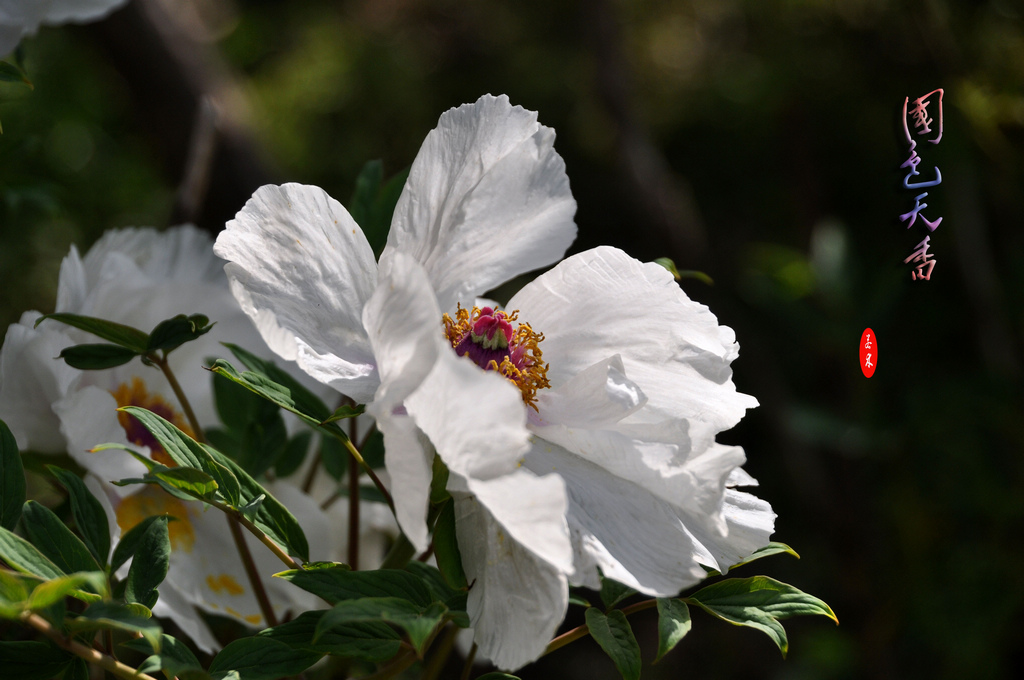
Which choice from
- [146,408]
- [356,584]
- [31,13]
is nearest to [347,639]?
[356,584]

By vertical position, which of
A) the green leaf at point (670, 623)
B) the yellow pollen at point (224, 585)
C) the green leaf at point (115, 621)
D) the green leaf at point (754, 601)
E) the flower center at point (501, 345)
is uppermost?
the flower center at point (501, 345)

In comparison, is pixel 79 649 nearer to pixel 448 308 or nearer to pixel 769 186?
pixel 448 308

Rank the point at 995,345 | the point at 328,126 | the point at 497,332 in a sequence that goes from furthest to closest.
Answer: the point at 328,126
the point at 995,345
the point at 497,332

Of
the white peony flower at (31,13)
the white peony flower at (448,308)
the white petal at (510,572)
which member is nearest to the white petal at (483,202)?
the white peony flower at (448,308)

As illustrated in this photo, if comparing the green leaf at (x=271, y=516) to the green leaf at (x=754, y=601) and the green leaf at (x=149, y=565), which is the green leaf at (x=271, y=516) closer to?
the green leaf at (x=149, y=565)

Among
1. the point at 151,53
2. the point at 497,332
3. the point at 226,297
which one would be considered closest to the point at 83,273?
the point at 226,297

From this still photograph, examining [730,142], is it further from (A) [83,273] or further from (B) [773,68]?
(A) [83,273]
